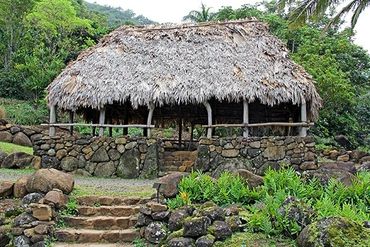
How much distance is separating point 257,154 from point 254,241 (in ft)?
23.3

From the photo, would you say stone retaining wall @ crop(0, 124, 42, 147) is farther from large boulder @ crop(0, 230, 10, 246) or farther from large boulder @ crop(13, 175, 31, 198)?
large boulder @ crop(0, 230, 10, 246)

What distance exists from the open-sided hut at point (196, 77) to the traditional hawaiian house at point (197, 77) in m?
0.03

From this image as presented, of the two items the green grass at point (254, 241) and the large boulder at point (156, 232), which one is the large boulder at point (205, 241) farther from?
the large boulder at point (156, 232)

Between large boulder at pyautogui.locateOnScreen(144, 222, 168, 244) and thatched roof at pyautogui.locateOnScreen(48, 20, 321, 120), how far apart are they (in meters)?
6.81

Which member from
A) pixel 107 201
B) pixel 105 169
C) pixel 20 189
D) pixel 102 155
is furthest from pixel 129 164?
pixel 20 189

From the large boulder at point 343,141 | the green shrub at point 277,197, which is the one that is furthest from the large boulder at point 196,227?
the large boulder at point 343,141

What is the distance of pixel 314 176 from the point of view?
7.55m

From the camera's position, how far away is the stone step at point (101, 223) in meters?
7.59

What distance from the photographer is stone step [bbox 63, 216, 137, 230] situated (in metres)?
7.59

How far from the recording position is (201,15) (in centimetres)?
3228

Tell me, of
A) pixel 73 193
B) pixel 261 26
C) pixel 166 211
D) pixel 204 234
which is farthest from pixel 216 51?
pixel 204 234

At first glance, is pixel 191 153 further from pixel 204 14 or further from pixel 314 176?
pixel 204 14

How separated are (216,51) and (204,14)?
17963mm

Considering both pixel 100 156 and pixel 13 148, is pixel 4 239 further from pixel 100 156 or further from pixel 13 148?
pixel 13 148
